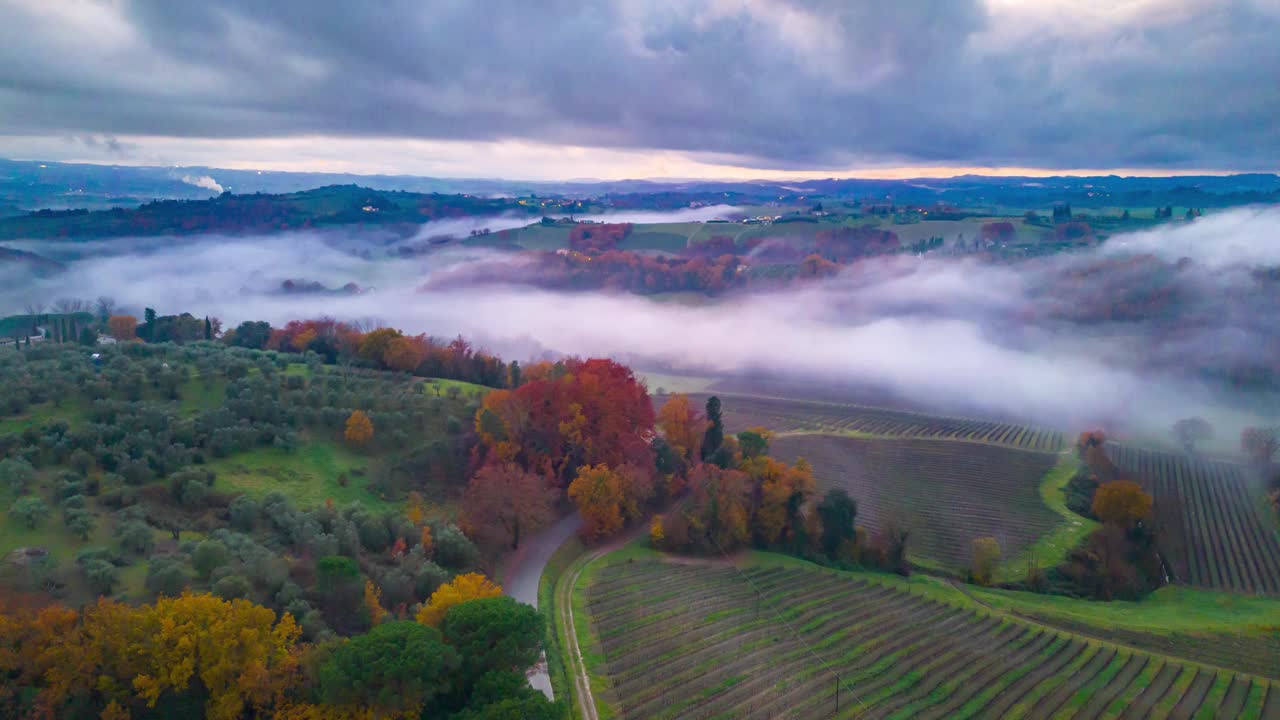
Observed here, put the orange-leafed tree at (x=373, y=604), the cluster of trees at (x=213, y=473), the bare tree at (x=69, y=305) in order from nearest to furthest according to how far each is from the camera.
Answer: the cluster of trees at (x=213, y=473) < the orange-leafed tree at (x=373, y=604) < the bare tree at (x=69, y=305)

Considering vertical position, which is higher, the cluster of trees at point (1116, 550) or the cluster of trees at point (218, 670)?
the cluster of trees at point (218, 670)

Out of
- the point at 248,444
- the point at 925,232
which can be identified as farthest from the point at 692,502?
the point at 925,232

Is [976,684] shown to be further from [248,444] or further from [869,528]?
[248,444]

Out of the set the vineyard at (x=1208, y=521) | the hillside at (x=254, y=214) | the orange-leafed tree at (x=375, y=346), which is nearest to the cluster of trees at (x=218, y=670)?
the orange-leafed tree at (x=375, y=346)

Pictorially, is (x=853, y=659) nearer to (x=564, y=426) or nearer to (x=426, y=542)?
(x=426, y=542)

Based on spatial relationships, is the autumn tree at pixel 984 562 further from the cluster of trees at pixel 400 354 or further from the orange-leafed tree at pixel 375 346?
the orange-leafed tree at pixel 375 346

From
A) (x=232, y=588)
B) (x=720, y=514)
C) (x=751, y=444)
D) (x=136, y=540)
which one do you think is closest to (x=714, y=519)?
(x=720, y=514)

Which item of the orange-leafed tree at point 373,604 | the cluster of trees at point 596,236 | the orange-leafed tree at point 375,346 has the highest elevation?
the cluster of trees at point 596,236
